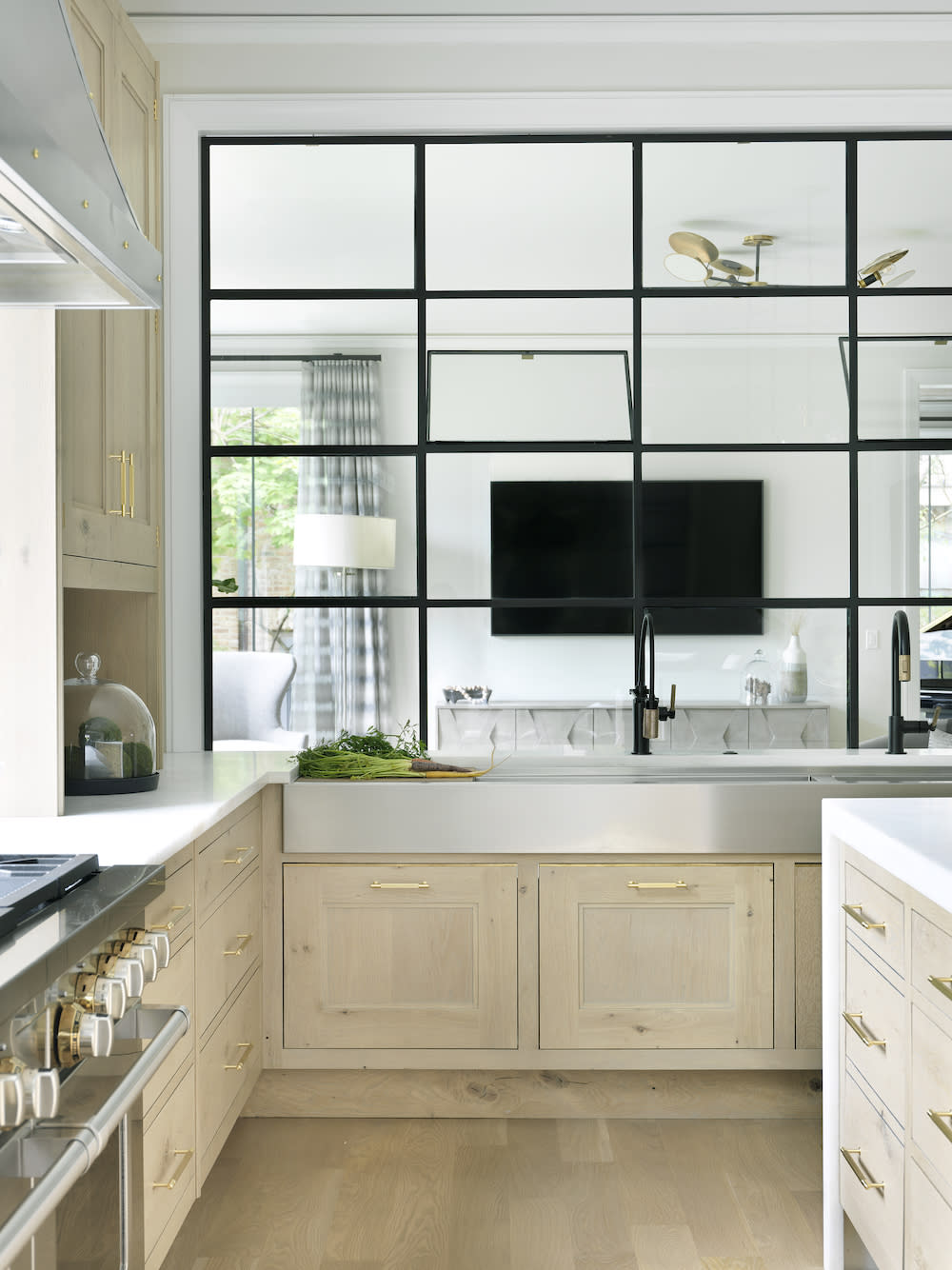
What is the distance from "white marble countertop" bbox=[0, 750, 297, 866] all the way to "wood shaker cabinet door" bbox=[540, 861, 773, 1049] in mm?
797

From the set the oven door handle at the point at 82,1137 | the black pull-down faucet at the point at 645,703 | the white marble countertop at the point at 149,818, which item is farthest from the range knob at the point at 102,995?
the black pull-down faucet at the point at 645,703

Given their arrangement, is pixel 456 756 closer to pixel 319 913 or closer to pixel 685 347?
pixel 319 913

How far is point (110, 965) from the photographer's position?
1.39 m

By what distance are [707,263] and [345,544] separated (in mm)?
1325

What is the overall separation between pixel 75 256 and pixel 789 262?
223cm

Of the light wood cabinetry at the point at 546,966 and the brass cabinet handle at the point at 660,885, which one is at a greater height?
the brass cabinet handle at the point at 660,885

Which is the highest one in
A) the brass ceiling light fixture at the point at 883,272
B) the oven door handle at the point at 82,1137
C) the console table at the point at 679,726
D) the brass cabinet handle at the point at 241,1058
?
the brass ceiling light fixture at the point at 883,272

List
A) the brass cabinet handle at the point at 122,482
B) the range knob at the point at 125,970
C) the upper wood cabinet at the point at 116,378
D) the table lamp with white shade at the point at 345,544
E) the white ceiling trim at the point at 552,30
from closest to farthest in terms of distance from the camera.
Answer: the range knob at the point at 125,970 → the upper wood cabinet at the point at 116,378 → the brass cabinet handle at the point at 122,482 → the white ceiling trim at the point at 552,30 → the table lamp with white shade at the point at 345,544

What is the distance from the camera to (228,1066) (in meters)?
2.28

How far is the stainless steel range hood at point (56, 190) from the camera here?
1274 mm

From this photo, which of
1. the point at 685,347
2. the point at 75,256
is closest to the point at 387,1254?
the point at 75,256

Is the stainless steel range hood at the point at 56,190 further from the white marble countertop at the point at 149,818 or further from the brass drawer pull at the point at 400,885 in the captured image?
the brass drawer pull at the point at 400,885

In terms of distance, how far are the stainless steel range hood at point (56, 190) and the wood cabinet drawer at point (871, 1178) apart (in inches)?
70.7

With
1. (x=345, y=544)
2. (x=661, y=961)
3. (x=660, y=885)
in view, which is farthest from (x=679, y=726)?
Result: (x=345, y=544)
